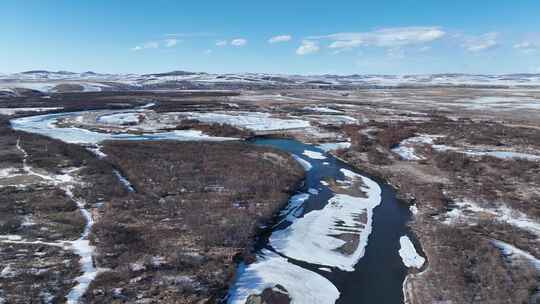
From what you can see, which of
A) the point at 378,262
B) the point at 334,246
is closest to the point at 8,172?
the point at 334,246

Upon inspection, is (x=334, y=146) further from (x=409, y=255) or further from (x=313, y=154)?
(x=409, y=255)

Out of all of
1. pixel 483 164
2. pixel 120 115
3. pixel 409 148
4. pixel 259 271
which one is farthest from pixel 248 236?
pixel 120 115

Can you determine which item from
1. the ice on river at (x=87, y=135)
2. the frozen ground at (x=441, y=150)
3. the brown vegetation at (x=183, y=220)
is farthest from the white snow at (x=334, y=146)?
the ice on river at (x=87, y=135)

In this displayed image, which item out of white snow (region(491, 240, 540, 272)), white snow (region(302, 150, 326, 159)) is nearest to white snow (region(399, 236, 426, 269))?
white snow (region(491, 240, 540, 272))

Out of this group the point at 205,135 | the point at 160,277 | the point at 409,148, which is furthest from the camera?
the point at 205,135

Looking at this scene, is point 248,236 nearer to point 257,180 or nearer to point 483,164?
point 257,180
